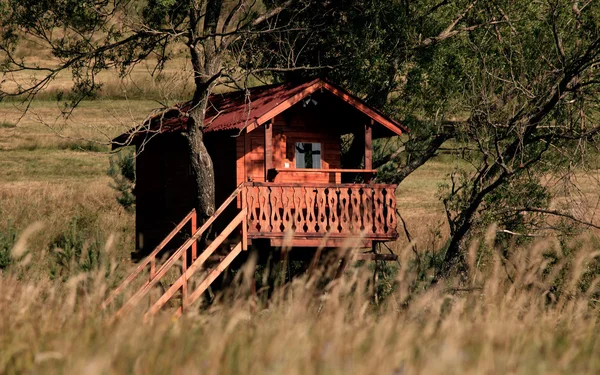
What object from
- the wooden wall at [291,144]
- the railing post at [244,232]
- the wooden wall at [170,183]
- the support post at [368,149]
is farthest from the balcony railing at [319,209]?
the wooden wall at [170,183]

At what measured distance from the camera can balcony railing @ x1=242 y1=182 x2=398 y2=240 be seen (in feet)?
71.9

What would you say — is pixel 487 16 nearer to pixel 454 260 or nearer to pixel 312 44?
pixel 312 44

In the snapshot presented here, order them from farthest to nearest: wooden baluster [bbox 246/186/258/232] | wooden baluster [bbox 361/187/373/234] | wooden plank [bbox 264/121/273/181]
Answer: wooden baluster [bbox 361/187/373/234] < wooden plank [bbox 264/121/273/181] < wooden baluster [bbox 246/186/258/232]

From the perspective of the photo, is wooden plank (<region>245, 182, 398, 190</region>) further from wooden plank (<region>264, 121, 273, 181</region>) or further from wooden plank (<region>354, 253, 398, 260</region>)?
wooden plank (<region>354, 253, 398, 260</region>)

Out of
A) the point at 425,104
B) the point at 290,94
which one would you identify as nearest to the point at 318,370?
the point at 290,94

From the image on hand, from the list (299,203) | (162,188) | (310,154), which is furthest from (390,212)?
(162,188)

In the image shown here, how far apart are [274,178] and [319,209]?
4.40ft

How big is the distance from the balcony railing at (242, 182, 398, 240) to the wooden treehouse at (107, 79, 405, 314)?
0.02m

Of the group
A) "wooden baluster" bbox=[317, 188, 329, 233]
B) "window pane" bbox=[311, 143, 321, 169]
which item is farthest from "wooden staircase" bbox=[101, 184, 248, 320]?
→ "window pane" bbox=[311, 143, 321, 169]

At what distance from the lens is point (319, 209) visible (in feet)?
73.1

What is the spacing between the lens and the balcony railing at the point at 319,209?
71.9 ft

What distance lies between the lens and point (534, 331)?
23.4ft

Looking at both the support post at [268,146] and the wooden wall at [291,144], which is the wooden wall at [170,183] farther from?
the support post at [268,146]

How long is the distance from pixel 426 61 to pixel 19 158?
3527cm
